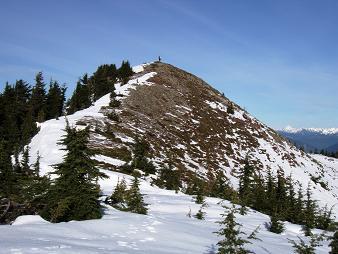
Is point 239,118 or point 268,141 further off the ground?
point 239,118

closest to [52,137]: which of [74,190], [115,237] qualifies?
[74,190]

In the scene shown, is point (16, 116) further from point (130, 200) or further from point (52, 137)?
point (130, 200)

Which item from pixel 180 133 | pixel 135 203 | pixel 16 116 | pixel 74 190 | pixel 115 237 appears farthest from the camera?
pixel 180 133

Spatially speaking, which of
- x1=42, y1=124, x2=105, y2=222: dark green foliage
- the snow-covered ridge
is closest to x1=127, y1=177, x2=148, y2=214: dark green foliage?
x1=42, y1=124, x2=105, y2=222: dark green foliage

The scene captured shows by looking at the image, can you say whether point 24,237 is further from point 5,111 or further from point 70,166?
point 5,111

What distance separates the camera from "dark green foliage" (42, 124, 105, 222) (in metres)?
14.4

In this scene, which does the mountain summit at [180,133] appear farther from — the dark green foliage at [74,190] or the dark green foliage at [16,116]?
the dark green foliage at [74,190]

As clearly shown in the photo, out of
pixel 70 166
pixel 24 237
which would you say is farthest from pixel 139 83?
pixel 24 237

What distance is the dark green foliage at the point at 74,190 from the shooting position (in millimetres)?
14427

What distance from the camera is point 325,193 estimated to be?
6850 centimetres

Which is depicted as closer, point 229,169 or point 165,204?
point 165,204

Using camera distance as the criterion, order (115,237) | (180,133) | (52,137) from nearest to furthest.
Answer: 1. (115,237)
2. (52,137)
3. (180,133)

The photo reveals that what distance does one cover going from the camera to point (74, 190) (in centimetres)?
1494

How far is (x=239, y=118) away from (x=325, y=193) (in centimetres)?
2655
